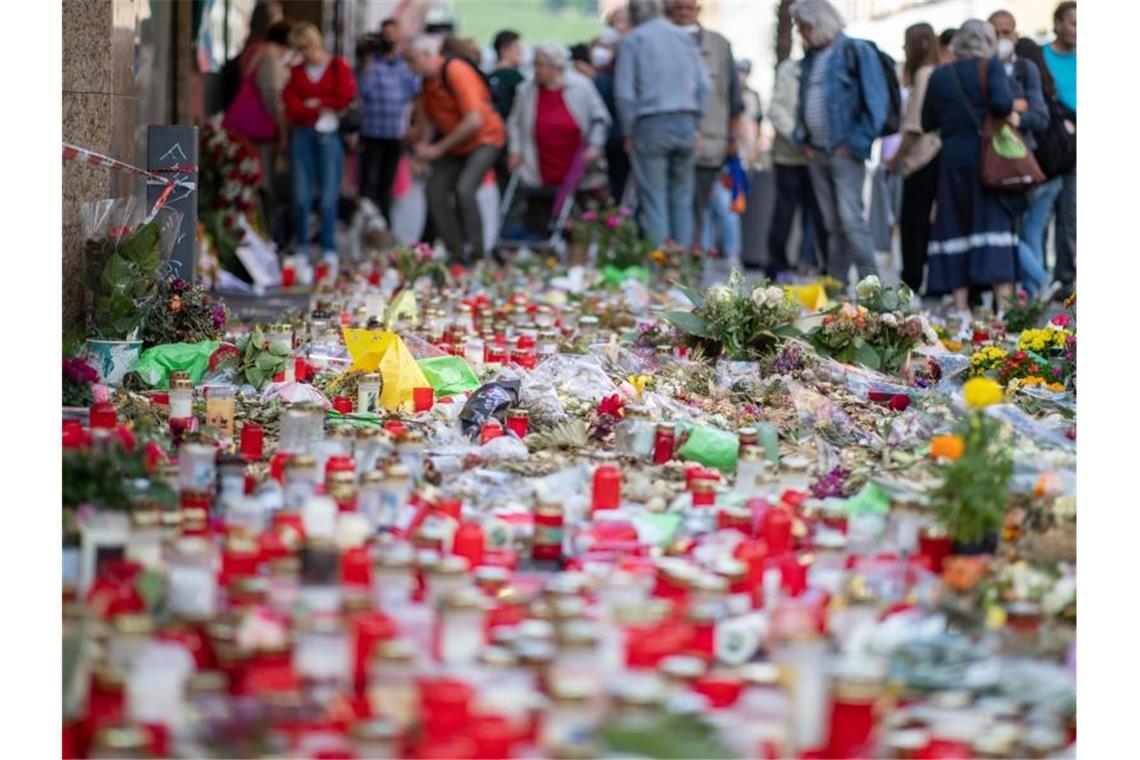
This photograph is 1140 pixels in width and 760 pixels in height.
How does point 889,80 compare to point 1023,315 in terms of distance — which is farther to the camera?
point 889,80

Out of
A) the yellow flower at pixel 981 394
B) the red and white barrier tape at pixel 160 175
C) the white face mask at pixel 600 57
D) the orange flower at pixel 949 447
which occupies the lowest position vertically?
the orange flower at pixel 949 447

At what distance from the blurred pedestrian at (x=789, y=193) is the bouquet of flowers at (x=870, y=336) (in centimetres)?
480

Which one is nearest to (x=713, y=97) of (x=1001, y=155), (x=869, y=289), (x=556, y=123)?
(x=556, y=123)

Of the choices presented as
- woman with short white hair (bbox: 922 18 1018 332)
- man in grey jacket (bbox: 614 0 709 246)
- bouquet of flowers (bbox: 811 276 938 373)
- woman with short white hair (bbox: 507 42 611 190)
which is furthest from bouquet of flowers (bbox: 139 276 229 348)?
woman with short white hair (bbox: 507 42 611 190)

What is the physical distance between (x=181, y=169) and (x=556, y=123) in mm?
6889

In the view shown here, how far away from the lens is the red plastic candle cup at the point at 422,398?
22.9 feet

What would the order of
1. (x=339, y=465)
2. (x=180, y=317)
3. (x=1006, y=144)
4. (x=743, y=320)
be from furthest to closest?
1. (x=1006, y=144)
2. (x=743, y=320)
3. (x=180, y=317)
4. (x=339, y=465)

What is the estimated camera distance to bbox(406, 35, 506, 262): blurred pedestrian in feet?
48.4

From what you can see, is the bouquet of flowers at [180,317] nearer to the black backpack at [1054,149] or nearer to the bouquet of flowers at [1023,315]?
the bouquet of flowers at [1023,315]

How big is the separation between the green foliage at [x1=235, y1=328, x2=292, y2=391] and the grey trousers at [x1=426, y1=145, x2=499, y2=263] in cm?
707

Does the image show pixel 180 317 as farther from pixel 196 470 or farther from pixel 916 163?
pixel 916 163

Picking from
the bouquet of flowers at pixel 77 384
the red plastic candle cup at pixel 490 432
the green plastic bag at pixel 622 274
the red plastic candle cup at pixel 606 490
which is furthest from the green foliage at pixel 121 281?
the green plastic bag at pixel 622 274

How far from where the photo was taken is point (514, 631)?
3975 millimetres

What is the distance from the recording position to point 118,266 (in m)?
7.76
